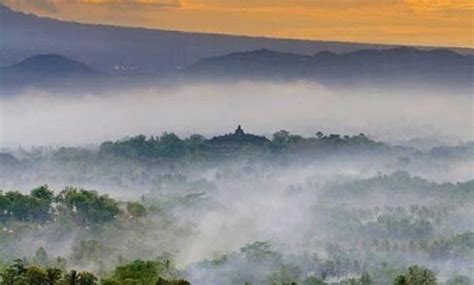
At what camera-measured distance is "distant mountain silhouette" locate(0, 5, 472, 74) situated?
604cm

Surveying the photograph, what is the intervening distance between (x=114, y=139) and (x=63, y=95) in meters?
0.36

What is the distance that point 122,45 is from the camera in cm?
615

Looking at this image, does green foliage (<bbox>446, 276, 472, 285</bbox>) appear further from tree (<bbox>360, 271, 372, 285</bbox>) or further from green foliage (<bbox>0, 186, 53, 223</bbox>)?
green foliage (<bbox>0, 186, 53, 223</bbox>)

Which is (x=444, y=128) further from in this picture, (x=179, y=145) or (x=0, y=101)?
(x=0, y=101)

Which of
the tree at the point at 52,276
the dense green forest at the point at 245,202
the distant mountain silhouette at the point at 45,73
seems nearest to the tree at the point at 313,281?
the dense green forest at the point at 245,202

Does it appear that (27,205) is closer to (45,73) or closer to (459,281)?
(45,73)

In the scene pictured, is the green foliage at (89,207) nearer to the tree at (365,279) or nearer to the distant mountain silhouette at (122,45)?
the distant mountain silhouette at (122,45)

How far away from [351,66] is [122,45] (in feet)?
3.96

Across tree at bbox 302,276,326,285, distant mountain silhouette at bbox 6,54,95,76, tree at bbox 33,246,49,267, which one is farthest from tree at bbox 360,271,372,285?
distant mountain silhouette at bbox 6,54,95,76

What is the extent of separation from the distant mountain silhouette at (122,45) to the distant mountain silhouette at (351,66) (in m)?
0.05

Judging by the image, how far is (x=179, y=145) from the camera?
6191 mm

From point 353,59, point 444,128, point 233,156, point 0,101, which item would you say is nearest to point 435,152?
point 444,128

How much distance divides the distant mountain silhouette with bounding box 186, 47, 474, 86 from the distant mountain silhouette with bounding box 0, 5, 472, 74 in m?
0.05

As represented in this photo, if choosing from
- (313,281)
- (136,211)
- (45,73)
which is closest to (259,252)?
(313,281)
